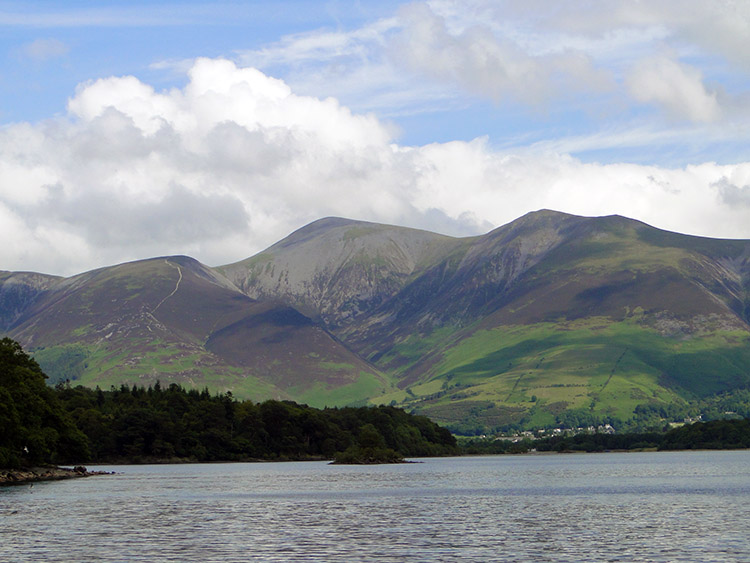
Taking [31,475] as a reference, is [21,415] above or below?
above

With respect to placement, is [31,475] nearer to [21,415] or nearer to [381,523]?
[21,415]

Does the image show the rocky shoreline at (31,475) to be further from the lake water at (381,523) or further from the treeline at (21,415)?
the lake water at (381,523)

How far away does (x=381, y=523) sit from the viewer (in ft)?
305

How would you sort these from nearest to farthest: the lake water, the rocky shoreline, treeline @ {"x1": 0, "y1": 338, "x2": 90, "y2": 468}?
the lake water → treeline @ {"x1": 0, "y1": 338, "x2": 90, "y2": 468} → the rocky shoreline

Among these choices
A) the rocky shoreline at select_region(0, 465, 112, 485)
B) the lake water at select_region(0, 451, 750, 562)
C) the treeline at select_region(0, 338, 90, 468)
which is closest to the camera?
the lake water at select_region(0, 451, 750, 562)

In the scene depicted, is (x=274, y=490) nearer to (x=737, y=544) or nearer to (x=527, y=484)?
(x=527, y=484)

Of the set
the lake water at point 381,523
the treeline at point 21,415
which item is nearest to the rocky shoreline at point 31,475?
the treeline at point 21,415

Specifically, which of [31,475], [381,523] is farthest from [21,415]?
[381,523]

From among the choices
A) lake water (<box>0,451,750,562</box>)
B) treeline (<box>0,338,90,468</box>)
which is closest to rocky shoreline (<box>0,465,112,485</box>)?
treeline (<box>0,338,90,468</box>)

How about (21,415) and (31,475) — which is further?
(31,475)

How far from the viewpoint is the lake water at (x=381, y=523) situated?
7012 centimetres

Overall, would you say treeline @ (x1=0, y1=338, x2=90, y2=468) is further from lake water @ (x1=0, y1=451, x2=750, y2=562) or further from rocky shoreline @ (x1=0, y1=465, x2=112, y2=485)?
lake water @ (x1=0, y1=451, x2=750, y2=562)

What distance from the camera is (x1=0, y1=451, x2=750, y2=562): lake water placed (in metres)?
70.1

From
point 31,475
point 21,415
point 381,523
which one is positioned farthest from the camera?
point 31,475
